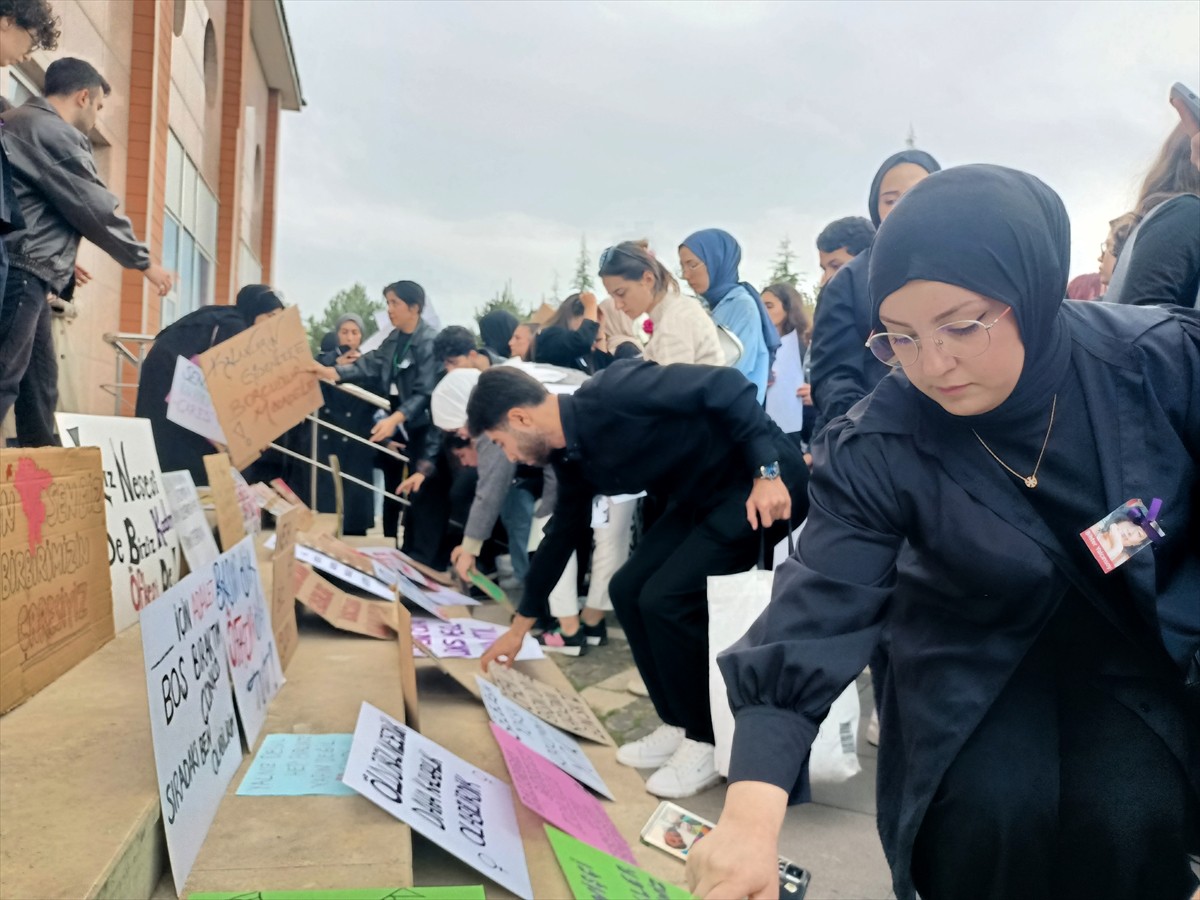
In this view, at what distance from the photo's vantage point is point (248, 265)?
1645 cm

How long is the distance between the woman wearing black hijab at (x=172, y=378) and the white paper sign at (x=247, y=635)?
2245mm

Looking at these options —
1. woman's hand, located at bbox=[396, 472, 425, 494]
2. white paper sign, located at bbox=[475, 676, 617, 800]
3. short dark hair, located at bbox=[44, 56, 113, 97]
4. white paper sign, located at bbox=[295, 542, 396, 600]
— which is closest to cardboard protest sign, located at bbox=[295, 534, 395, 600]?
white paper sign, located at bbox=[295, 542, 396, 600]

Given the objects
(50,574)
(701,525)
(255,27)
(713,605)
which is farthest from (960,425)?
(255,27)

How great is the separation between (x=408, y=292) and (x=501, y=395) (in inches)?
110

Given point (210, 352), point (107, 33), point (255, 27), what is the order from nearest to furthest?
1. point (210, 352)
2. point (107, 33)
3. point (255, 27)

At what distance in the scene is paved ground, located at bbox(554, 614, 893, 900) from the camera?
2035 mm

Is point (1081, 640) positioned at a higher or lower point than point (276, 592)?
higher

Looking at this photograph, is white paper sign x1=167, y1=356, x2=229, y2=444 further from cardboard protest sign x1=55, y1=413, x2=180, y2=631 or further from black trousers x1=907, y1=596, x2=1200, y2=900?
black trousers x1=907, y1=596, x2=1200, y2=900

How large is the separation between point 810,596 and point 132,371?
353 inches

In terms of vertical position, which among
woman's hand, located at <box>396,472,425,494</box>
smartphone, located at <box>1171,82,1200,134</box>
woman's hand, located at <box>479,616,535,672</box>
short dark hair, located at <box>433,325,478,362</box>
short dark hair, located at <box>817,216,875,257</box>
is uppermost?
smartphone, located at <box>1171,82,1200,134</box>

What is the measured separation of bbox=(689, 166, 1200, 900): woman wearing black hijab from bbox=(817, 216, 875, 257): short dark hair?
88.7 inches

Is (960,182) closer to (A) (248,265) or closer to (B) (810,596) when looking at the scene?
(B) (810,596)

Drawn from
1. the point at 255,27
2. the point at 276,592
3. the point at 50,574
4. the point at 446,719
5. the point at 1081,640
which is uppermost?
the point at 255,27

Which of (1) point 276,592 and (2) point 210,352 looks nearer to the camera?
(1) point 276,592
